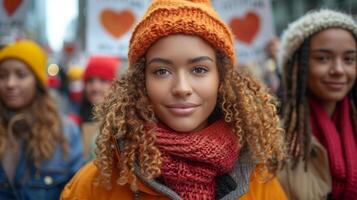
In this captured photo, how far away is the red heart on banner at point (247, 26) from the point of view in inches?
169

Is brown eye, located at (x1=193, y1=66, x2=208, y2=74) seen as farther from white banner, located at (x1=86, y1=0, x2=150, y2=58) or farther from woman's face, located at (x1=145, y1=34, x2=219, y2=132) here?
white banner, located at (x1=86, y1=0, x2=150, y2=58)

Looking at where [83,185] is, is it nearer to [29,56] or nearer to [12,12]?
[29,56]

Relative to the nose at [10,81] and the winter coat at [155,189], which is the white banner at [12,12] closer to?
the nose at [10,81]

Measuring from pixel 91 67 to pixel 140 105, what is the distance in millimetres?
2816

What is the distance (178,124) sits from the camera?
85.0 inches

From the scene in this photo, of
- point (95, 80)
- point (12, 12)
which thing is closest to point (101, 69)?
point (95, 80)

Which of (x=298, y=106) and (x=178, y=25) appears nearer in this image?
(x=178, y=25)

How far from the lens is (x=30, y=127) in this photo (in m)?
3.19

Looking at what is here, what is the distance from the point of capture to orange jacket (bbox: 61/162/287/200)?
2170 millimetres

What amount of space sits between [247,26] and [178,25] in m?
2.34

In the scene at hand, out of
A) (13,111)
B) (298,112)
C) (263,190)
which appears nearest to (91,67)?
(13,111)

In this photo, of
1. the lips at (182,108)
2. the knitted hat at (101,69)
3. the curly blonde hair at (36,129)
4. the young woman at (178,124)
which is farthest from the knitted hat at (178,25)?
the knitted hat at (101,69)

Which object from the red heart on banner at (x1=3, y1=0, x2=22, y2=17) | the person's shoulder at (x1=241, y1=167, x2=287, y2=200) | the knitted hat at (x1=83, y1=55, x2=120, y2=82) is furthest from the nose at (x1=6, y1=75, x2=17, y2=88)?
the person's shoulder at (x1=241, y1=167, x2=287, y2=200)

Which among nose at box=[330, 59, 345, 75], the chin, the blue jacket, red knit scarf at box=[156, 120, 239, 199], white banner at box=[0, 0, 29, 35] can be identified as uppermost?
white banner at box=[0, 0, 29, 35]
